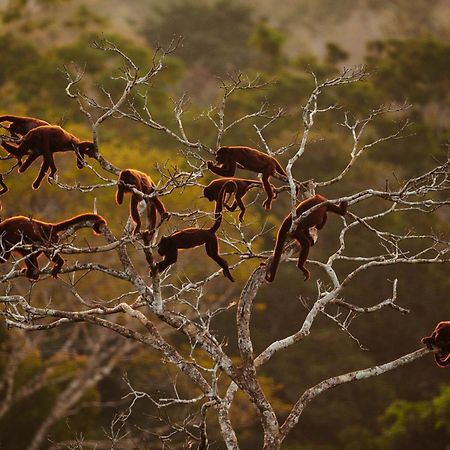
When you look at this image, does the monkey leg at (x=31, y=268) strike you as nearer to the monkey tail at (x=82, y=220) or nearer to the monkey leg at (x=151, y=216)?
the monkey tail at (x=82, y=220)

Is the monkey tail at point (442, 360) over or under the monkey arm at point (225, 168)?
under

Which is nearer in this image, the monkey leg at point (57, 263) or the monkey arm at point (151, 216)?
the monkey leg at point (57, 263)

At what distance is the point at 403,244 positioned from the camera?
2962 cm

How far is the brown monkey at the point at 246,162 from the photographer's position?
951 cm

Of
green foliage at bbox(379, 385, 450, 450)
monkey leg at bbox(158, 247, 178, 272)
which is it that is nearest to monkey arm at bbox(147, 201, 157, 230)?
monkey leg at bbox(158, 247, 178, 272)

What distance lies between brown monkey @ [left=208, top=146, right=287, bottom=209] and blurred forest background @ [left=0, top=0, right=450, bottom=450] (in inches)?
233

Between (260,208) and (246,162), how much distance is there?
2207 centimetres

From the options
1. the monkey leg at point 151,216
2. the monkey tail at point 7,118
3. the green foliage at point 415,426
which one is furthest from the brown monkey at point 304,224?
the green foliage at point 415,426

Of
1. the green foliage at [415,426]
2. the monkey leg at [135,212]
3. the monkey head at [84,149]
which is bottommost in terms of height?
the monkey leg at [135,212]

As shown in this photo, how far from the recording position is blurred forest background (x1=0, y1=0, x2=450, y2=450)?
76.6 feet

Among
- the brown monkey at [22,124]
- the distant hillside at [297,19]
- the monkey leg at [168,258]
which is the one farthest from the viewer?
the distant hillside at [297,19]

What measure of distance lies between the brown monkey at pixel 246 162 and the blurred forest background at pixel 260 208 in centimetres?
592

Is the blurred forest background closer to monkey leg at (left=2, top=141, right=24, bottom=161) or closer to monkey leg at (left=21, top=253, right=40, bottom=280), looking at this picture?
monkey leg at (left=21, top=253, right=40, bottom=280)

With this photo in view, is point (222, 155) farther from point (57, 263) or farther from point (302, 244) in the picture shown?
point (57, 263)
